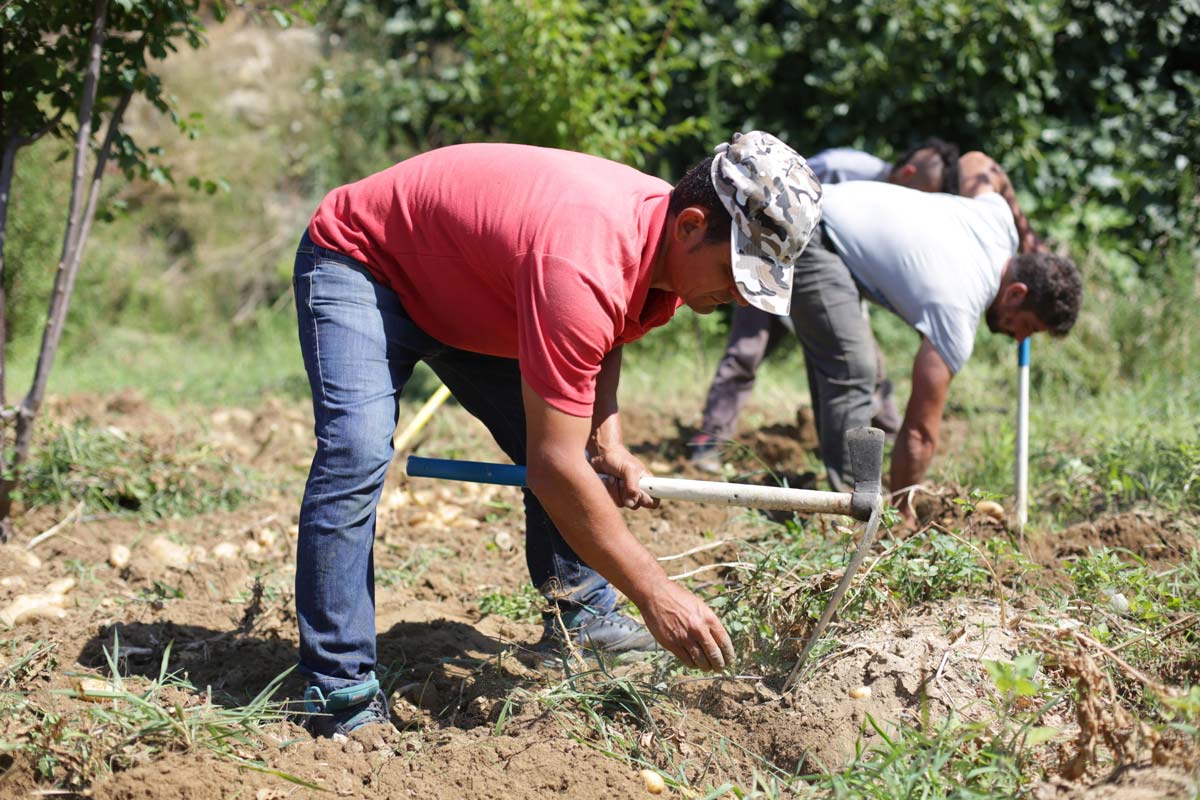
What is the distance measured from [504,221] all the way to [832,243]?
2.29 meters

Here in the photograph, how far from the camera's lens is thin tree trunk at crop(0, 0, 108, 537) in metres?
3.66

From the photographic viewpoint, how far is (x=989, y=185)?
4812mm

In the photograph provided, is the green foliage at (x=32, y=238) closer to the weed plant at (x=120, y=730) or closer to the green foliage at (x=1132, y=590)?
the weed plant at (x=120, y=730)

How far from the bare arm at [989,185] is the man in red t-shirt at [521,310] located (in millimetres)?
2665

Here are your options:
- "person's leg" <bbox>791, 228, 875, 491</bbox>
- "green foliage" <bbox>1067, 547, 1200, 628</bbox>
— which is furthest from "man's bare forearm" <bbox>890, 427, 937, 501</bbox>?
"green foliage" <bbox>1067, 547, 1200, 628</bbox>

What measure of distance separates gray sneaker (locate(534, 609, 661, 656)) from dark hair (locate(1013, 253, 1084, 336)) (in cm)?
196

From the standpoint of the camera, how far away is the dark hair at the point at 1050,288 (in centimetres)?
385

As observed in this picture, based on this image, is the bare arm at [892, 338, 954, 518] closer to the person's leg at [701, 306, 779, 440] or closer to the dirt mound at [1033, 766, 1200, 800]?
the person's leg at [701, 306, 779, 440]

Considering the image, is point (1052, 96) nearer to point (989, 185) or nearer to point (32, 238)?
point (989, 185)

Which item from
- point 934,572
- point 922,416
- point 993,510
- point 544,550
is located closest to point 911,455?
point 922,416

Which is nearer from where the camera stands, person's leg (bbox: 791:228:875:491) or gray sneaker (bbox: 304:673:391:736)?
gray sneaker (bbox: 304:673:391:736)

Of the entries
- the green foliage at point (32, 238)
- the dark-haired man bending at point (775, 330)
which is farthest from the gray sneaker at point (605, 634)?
the green foliage at point (32, 238)

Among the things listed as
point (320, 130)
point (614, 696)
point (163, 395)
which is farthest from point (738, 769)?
point (320, 130)

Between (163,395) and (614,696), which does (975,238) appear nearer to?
(614,696)
